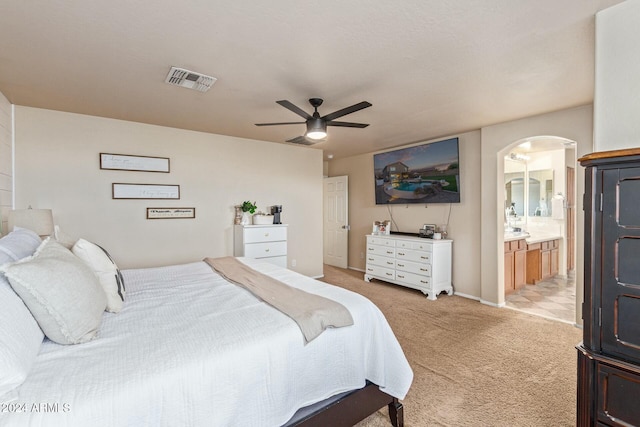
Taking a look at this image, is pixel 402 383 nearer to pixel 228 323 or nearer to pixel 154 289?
pixel 228 323

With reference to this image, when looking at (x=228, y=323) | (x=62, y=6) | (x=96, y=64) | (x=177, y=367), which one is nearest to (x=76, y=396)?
(x=177, y=367)

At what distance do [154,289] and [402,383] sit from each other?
1803 mm

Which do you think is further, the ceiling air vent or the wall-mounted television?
the wall-mounted television

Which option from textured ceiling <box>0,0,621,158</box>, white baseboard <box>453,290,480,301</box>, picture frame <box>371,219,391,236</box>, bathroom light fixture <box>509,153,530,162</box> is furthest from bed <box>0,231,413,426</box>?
bathroom light fixture <box>509,153,530,162</box>

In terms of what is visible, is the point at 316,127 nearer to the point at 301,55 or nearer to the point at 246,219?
the point at 301,55

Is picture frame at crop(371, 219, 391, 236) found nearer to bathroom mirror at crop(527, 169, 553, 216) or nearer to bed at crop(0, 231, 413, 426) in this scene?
bathroom mirror at crop(527, 169, 553, 216)

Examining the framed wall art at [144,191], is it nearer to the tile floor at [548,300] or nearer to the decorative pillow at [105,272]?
the decorative pillow at [105,272]

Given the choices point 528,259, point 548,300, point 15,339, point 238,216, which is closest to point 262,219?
point 238,216

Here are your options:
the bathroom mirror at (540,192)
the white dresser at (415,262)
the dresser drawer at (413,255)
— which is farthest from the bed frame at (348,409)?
the bathroom mirror at (540,192)

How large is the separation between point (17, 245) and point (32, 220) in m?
1.41

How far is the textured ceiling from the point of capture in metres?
1.68

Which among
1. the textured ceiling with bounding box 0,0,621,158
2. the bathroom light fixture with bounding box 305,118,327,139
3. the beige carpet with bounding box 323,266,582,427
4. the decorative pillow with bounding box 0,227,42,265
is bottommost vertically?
the beige carpet with bounding box 323,266,582,427

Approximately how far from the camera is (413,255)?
4.57 m

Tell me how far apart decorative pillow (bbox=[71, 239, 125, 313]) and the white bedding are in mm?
71
